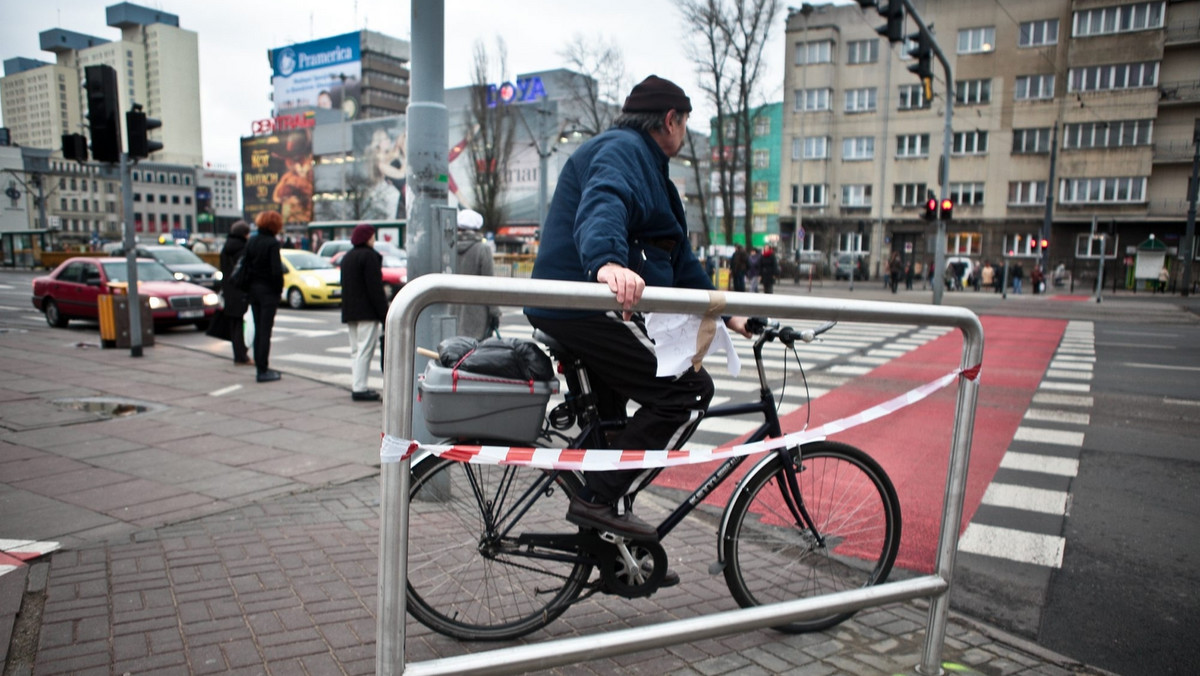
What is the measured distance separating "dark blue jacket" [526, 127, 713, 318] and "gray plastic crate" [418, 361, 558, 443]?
0.94ft

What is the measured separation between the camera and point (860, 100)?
5772 cm

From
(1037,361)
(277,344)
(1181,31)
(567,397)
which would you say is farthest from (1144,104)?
(567,397)

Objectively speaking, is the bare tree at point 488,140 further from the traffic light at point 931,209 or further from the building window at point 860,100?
the traffic light at point 931,209

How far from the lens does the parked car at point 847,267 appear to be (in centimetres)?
Answer: 5212

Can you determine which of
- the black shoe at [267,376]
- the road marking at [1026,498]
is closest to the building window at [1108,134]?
the road marking at [1026,498]

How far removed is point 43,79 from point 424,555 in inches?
841

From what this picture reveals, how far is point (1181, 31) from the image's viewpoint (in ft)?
156

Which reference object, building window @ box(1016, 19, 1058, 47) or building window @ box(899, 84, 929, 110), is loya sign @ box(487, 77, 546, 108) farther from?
building window @ box(1016, 19, 1058, 47)

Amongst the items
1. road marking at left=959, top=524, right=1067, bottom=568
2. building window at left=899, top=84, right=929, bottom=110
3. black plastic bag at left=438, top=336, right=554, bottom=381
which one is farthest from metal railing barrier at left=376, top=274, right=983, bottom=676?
building window at left=899, top=84, right=929, bottom=110

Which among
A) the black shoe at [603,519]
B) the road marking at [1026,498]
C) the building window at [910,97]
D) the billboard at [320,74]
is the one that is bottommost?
the road marking at [1026,498]

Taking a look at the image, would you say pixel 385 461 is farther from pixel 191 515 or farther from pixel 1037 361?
pixel 1037 361

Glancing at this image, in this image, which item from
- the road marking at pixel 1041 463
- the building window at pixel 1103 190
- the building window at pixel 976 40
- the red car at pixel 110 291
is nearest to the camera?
the road marking at pixel 1041 463

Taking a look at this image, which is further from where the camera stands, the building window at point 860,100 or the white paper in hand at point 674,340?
the building window at point 860,100

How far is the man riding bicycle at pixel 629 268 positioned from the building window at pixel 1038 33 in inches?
2324
